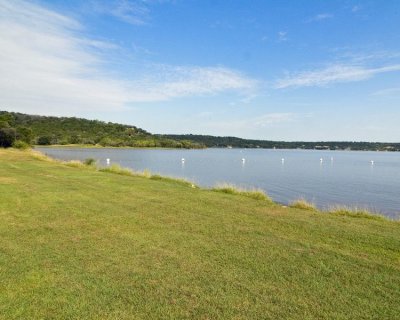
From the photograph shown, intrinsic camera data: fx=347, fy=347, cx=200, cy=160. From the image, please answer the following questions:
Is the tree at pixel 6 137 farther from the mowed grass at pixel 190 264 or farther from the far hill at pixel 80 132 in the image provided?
the mowed grass at pixel 190 264

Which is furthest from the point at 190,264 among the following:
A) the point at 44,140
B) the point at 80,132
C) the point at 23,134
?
the point at 80,132

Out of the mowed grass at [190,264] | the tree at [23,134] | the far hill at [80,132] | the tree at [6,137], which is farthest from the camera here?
the far hill at [80,132]

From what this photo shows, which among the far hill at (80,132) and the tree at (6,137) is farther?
the far hill at (80,132)

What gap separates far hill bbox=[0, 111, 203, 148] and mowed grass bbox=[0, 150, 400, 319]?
10620 centimetres

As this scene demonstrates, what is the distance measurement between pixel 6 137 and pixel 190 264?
2756 inches

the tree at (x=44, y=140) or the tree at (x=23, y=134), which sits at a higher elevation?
the tree at (x=23, y=134)

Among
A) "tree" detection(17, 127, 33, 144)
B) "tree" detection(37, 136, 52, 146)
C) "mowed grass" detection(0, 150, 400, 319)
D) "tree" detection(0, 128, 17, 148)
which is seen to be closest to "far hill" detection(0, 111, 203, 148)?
"tree" detection(37, 136, 52, 146)

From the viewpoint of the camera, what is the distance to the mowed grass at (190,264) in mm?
4719

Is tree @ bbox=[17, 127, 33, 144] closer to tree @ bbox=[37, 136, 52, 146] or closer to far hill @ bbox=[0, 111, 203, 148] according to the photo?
far hill @ bbox=[0, 111, 203, 148]

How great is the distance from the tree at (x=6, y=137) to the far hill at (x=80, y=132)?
39228 millimetres

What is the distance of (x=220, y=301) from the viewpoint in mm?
4898

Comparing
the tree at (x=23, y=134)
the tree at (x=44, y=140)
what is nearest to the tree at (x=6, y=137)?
the tree at (x=23, y=134)

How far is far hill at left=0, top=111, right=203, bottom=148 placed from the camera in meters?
121

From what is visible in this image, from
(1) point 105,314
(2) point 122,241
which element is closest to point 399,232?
(2) point 122,241
